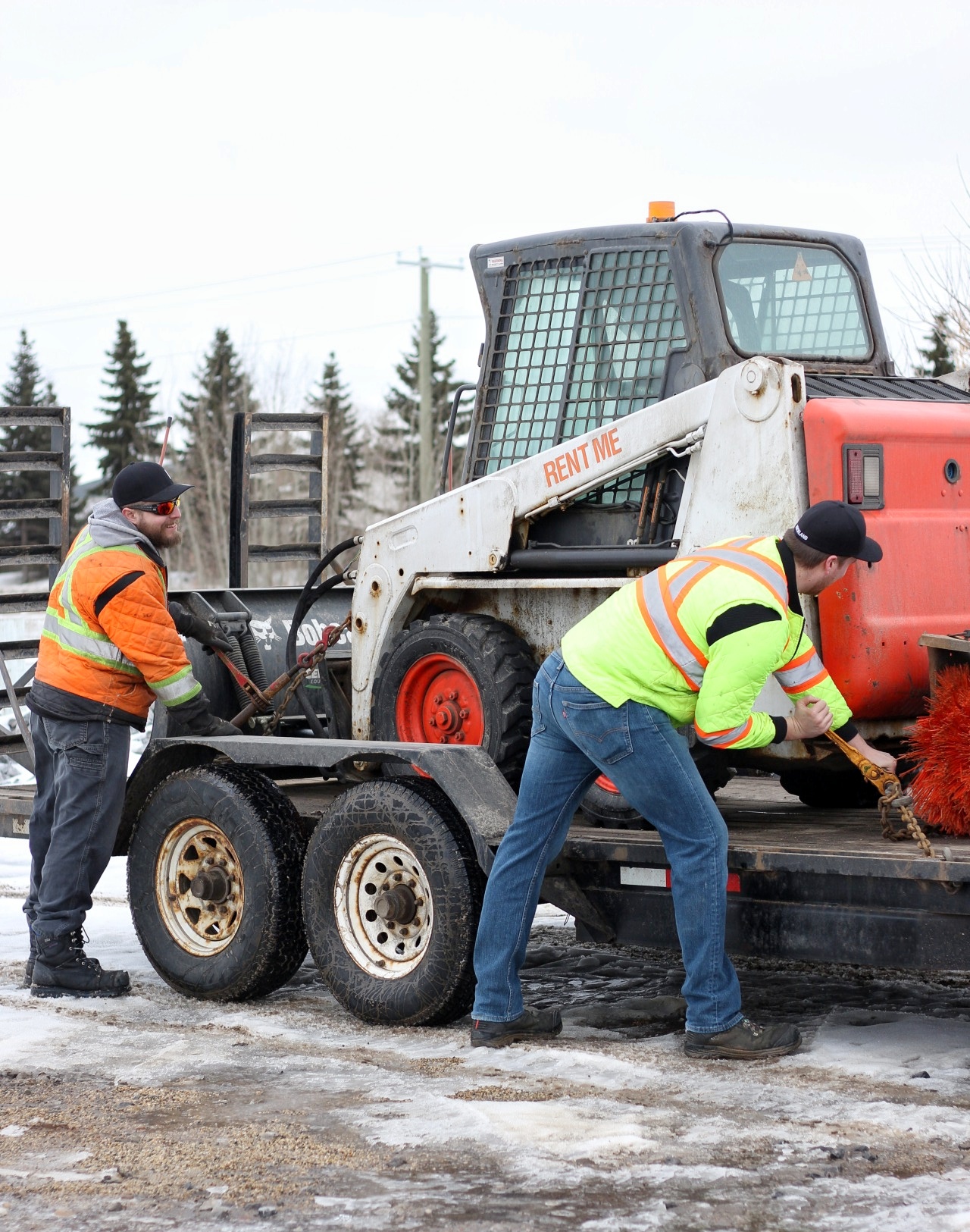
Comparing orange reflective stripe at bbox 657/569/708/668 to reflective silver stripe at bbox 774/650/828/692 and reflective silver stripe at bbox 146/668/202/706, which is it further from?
reflective silver stripe at bbox 146/668/202/706

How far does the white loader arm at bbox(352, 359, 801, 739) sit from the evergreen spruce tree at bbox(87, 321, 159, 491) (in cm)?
4302

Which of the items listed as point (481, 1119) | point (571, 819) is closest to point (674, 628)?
point (571, 819)

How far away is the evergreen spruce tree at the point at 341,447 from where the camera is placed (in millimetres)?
52000

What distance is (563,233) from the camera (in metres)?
6.76

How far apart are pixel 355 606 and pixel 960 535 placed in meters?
2.37

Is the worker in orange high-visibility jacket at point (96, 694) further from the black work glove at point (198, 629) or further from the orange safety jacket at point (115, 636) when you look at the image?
the black work glove at point (198, 629)

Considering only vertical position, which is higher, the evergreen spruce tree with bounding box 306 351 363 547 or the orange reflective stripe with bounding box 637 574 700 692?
the evergreen spruce tree with bounding box 306 351 363 547

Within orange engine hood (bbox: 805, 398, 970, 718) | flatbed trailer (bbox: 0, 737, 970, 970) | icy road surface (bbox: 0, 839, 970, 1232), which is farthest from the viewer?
orange engine hood (bbox: 805, 398, 970, 718)

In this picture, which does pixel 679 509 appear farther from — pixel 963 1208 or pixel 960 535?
pixel 963 1208

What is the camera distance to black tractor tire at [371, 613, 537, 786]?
20.7 ft

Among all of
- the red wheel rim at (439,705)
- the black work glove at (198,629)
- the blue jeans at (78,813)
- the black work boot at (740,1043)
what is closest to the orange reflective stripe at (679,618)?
the black work boot at (740,1043)

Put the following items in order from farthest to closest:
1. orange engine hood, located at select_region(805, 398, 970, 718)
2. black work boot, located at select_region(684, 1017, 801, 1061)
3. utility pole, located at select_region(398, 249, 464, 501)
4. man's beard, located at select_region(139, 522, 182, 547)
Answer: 1. utility pole, located at select_region(398, 249, 464, 501)
2. man's beard, located at select_region(139, 522, 182, 547)
3. orange engine hood, located at select_region(805, 398, 970, 718)
4. black work boot, located at select_region(684, 1017, 801, 1061)

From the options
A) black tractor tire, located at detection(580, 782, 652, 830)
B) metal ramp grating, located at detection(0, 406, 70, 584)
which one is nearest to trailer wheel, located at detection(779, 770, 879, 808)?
black tractor tire, located at detection(580, 782, 652, 830)

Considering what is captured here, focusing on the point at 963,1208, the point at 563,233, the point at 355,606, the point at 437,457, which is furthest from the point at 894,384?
the point at 437,457
